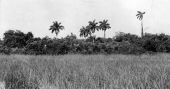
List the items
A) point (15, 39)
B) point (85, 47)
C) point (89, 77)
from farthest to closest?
point (15, 39)
point (85, 47)
point (89, 77)

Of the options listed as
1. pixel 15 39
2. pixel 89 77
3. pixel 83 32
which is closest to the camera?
pixel 89 77

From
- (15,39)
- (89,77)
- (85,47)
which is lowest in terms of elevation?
(89,77)

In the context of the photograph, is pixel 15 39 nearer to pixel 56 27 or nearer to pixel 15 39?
pixel 15 39

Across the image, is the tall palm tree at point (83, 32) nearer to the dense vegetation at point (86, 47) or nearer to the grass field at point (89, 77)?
the dense vegetation at point (86, 47)

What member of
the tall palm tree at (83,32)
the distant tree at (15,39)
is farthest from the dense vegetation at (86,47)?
the tall palm tree at (83,32)

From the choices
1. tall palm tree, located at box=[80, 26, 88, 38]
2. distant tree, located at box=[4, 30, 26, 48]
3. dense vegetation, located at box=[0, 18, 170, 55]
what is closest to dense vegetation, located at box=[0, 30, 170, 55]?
dense vegetation, located at box=[0, 18, 170, 55]

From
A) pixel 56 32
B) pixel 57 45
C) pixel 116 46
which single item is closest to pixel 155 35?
pixel 116 46

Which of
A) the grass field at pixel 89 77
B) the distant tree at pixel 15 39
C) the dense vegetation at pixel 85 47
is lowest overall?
the grass field at pixel 89 77

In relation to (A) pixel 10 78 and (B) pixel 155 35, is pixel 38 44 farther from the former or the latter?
(A) pixel 10 78

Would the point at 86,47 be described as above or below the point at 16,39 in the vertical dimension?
below

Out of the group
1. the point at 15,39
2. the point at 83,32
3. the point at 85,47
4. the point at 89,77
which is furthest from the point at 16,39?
the point at 89,77

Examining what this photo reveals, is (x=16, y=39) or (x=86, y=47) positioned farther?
(x=16, y=39)

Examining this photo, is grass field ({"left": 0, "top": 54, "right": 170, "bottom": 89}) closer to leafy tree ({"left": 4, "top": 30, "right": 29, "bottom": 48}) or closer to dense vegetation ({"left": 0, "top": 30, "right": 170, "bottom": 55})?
dense vegetation ({"left": 0, "top": 30, "right": 170, "bottom": 55})

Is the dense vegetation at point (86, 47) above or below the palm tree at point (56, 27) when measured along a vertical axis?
below
